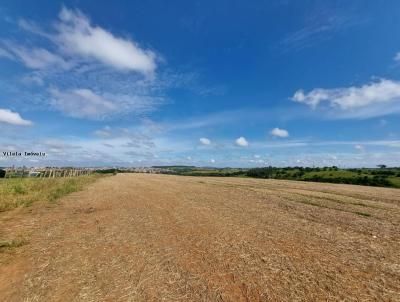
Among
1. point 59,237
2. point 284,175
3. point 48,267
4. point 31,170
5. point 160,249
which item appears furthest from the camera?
point 284,175

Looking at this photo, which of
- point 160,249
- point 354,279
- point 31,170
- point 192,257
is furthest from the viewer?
point 31,170

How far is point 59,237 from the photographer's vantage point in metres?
13.3

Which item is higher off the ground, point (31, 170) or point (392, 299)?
point (31, 170)

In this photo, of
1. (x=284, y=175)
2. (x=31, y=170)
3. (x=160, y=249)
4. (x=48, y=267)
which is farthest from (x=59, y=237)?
(x=284, y=175)

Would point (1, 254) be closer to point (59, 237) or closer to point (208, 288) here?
point (59, 237)

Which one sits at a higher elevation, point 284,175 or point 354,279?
point 284,175

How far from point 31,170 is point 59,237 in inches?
2915

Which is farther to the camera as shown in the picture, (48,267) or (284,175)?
(284,175)

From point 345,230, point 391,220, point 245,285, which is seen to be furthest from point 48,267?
point 391,220

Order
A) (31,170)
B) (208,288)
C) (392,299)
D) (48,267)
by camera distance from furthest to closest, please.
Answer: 1. (31,170)
2. (48,267)
3. (208,288)
4. (392,299)

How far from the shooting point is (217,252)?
35.9 feet

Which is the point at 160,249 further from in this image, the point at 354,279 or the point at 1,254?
the point at 354,279

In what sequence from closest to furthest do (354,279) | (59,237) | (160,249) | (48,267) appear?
(354,279) → (48,267) → (160,249) → (59,237)

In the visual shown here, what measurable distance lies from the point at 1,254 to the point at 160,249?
234 inches
